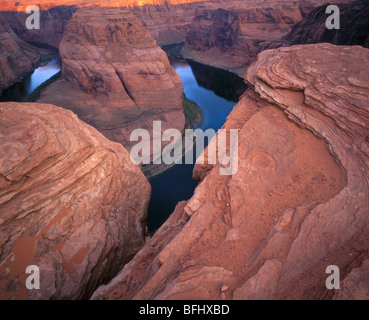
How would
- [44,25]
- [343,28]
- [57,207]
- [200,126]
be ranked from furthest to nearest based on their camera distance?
[44,25] → [200,126] → [343,28] → [57,207]

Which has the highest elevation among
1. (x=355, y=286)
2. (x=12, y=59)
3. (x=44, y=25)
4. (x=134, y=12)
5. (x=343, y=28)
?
(x=134, y=12)

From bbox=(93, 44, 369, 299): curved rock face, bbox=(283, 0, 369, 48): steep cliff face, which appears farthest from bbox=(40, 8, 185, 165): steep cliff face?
bbox=(283, 0, 369, 48): steep cliff face

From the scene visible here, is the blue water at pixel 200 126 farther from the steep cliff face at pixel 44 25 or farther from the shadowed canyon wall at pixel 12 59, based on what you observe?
the steep cliff face at pixel 44 25

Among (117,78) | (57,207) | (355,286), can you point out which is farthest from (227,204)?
(117,78)

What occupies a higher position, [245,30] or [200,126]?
[245,30]

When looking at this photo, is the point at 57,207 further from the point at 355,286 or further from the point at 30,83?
the point at 30,83

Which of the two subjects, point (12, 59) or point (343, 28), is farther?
point (12, 59)

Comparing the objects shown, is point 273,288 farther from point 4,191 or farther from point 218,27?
point 218,27
